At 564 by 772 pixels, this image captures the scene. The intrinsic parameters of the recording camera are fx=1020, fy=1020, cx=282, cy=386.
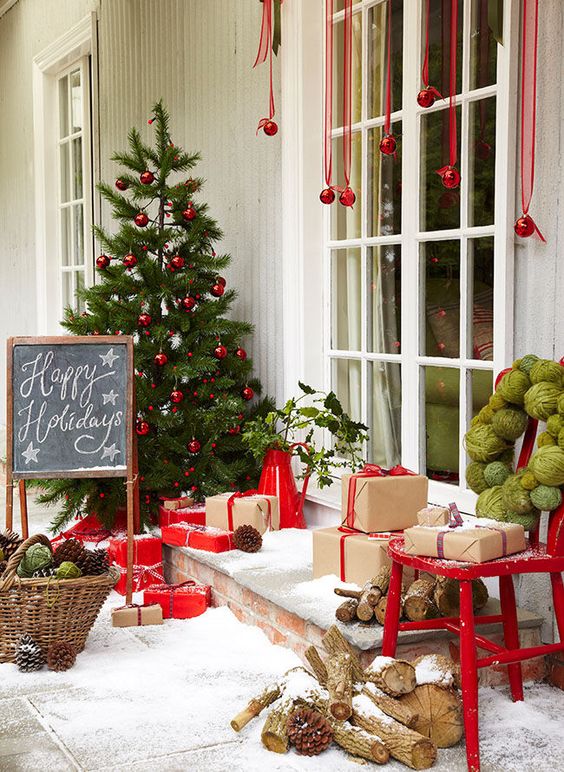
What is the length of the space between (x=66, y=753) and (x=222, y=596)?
4.21 feet

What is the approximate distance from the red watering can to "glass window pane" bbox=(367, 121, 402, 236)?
0.95 meters

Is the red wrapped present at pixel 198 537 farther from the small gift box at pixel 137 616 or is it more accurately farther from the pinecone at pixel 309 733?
the pinecone at pixel 309 733

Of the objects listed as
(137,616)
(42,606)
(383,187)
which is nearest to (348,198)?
(383,187)

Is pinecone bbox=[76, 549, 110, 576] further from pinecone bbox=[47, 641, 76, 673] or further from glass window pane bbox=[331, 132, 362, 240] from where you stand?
glass window pane bbox=[331, 132, 362, 240]

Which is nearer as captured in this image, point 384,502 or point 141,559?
point 384,502

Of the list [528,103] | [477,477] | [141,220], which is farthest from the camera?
[141,220]

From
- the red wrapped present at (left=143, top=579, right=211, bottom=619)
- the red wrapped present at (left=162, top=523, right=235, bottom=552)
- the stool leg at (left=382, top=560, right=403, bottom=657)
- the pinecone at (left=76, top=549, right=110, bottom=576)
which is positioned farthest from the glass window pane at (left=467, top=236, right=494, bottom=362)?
the pinecone at (left=76, top=549, right=110, bottom=576)

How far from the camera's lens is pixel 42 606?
323 cm

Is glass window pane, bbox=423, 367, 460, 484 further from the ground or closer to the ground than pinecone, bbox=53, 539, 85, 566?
further from the ground

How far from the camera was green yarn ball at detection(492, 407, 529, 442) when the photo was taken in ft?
9.23

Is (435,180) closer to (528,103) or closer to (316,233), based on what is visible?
(528,103)

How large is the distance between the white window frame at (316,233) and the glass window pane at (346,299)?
0.13 ft

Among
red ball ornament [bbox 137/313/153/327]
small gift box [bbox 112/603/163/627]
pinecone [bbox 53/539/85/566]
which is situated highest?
red ball ornament [bbox 137/313/153/327]

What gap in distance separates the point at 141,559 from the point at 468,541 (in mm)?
2021
